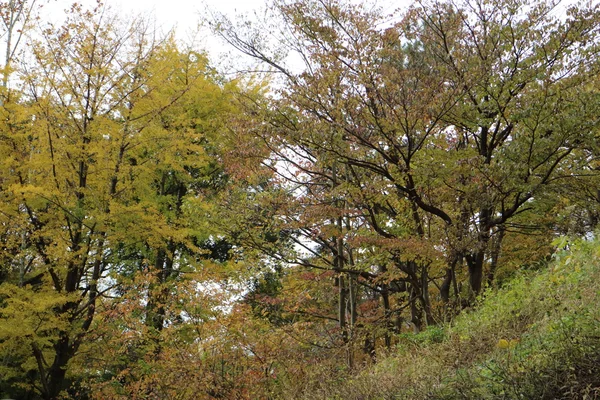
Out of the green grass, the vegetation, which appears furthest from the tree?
the green grass

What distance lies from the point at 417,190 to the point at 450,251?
1123 millimetres

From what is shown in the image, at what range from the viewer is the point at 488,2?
8.45m

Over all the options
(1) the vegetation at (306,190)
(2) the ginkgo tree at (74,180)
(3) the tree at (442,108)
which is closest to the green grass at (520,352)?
(1) the vegetation at (306,190)

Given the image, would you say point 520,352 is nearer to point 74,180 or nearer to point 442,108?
point 442,108

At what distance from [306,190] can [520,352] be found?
320 inches

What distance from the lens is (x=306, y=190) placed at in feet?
40.0

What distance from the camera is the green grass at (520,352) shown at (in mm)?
3641

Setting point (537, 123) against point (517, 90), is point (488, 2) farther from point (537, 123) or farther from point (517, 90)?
point (537, 123)

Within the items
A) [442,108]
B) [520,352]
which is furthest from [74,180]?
[520,352]

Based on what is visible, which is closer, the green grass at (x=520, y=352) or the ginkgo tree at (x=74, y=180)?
the green grass at (x=520, y=352)

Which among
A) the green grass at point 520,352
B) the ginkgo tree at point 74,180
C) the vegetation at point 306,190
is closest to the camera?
the green grass at point 520,352

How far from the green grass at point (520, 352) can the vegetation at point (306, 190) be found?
6cm

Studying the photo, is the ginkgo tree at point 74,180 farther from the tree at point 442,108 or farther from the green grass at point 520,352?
the green grass at point 520,352

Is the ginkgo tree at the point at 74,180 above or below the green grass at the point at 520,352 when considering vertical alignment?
above
